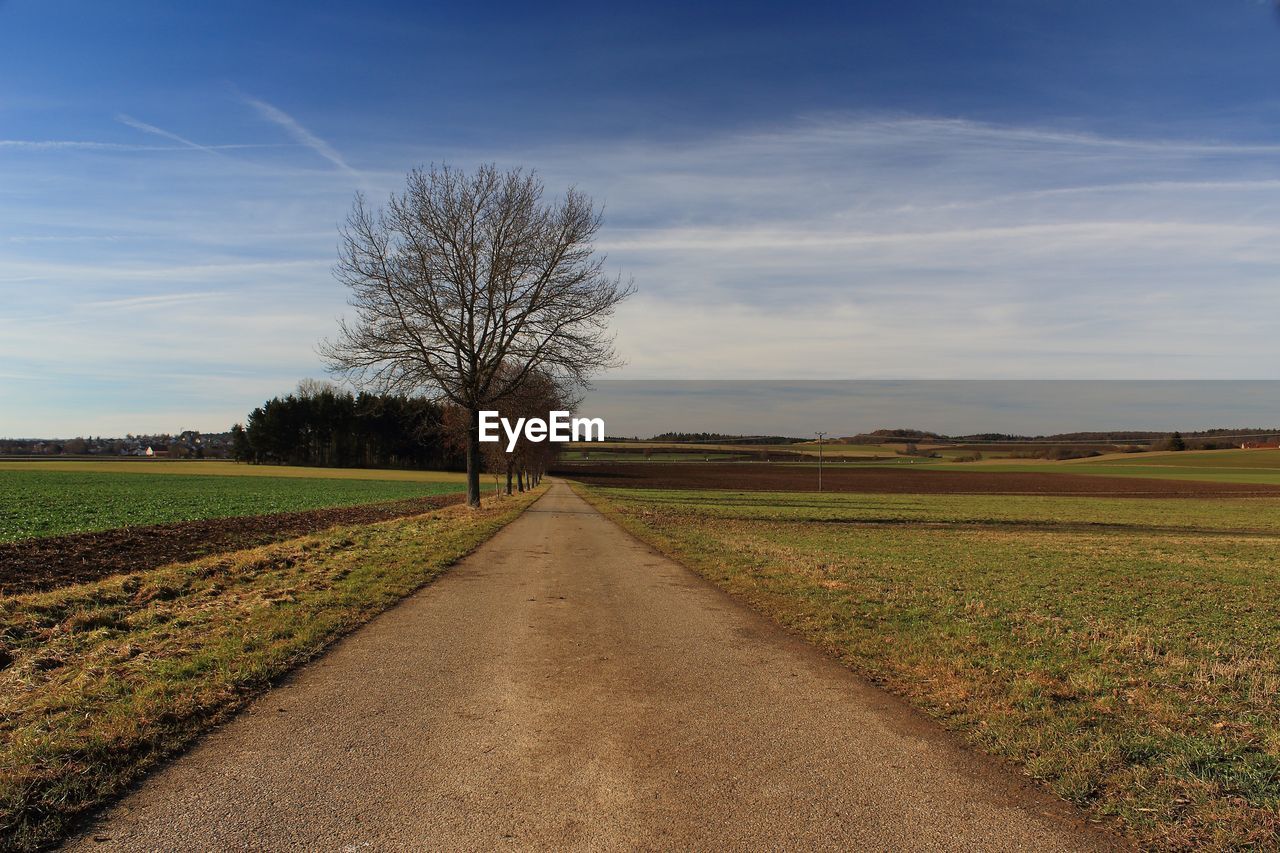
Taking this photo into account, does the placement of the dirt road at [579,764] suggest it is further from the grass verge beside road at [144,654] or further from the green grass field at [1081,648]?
the green grass field at [1081,648]

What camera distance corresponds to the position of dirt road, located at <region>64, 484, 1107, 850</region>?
12.4ft

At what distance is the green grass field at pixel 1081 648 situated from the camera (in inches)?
174

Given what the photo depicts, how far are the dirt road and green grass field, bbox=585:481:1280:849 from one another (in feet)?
1.78

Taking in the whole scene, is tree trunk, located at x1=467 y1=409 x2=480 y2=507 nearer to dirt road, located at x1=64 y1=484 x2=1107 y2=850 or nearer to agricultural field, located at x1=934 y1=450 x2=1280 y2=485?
dirt road, located at x1=64 y1=484 x2=1107 y2=850

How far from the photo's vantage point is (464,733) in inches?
202

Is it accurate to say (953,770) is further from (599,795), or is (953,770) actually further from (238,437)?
(238,437)

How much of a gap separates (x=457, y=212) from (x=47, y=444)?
148 meters

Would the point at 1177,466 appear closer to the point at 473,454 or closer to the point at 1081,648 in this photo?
the point at 473,454

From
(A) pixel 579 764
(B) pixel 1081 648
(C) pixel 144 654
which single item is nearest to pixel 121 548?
(C) pixel 144 654

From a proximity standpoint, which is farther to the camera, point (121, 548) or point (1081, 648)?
point (121, 548)

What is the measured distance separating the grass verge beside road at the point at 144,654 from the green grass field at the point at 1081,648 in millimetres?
5444

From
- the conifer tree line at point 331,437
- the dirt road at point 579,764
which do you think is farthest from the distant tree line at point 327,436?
the dirt road at point 579,764

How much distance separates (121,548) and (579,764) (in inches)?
689

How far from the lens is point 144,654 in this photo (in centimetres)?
728
